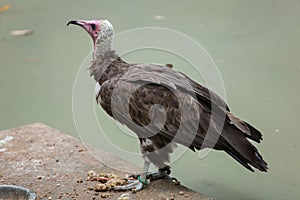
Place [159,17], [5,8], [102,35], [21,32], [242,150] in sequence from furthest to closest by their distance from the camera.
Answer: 1. [5,8]
2. [159,17]
3. [21,32]
4. [102,35]
5. [242,150]

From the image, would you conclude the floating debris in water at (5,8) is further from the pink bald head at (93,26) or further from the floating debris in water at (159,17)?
the pink bald head at (93,26)

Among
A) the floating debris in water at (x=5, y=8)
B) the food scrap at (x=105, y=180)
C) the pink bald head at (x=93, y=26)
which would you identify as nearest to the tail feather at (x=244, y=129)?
the food scrap at (x=105, y=180)

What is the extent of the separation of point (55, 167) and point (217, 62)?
197cm

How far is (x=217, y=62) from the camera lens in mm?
4812

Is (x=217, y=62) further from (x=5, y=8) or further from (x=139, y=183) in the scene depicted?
(x=5, y=8)

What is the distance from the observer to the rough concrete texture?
9.74 feet

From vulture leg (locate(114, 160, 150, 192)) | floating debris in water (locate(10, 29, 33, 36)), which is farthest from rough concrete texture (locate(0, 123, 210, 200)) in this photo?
floating debris in water (locate(10, 29, 33, 36))

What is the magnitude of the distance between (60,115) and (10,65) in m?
1.00

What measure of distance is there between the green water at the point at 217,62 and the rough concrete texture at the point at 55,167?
1.24ft

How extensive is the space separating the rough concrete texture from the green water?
0.38 metres

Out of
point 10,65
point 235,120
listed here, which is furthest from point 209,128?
point 10,65

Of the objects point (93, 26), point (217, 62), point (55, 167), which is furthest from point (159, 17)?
point (55, 167)

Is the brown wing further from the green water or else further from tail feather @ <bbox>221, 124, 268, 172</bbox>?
the green water

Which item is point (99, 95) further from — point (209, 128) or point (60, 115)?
point (60, 115)
